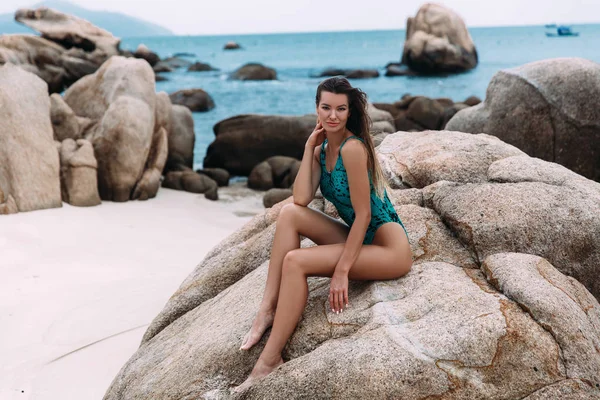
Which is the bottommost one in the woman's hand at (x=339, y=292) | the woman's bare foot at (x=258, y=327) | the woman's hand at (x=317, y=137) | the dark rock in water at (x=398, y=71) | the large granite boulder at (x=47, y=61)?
the dark rock in water at (x=398, y=71)

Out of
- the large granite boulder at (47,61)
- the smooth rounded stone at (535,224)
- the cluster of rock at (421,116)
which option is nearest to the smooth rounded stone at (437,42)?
the large granite boulder at (47,61)

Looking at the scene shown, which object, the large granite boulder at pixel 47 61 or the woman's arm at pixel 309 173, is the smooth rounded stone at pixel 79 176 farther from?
the large granite boulder at pixel 47 61

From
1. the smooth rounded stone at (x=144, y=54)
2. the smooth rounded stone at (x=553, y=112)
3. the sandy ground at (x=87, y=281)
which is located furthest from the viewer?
the smooth rounded stone at (x=144, y=54)

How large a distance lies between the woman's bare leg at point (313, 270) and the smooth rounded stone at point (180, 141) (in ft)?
34.6

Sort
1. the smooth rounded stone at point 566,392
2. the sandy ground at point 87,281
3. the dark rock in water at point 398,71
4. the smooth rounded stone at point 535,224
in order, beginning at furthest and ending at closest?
1. the dark rock in water at point 398,71
2. the sandy ground at point 87,281
3. the smooth rounded stone at point 535,224
4. the smooth rounded stone at point 566,392

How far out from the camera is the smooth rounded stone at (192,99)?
28.6 meters

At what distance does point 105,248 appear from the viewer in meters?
9.11

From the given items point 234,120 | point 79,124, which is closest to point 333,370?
point 79,124

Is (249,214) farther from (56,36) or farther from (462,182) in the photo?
(56,36)

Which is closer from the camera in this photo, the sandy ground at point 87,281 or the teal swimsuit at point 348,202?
the teal swimsuit at point 348,202

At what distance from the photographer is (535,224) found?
14.3ft

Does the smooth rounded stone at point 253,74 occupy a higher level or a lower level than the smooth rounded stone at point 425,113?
lower

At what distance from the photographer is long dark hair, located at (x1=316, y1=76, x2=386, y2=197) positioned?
13.2 ft

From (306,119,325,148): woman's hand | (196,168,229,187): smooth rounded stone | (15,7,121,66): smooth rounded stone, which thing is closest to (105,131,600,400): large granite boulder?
(306,119,325,148): woman's hand
